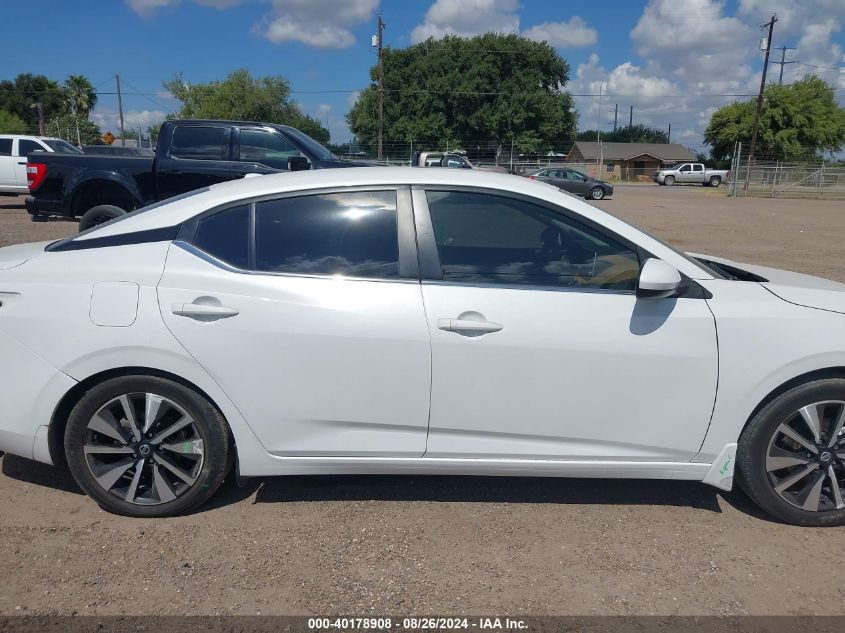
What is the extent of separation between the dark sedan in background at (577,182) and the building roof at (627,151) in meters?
47.6

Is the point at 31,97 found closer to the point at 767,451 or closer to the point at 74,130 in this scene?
the point at 74,130

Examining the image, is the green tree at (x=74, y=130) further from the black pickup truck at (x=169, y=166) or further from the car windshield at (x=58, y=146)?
the black pickup truck at (x=169, y=166)

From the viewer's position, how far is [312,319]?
2.92 metres

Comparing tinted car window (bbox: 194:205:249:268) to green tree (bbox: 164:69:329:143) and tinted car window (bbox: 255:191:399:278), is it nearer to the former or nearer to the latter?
tinted car window (bbox: 255:191:399:278)

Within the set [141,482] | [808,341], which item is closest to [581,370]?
[808,341]

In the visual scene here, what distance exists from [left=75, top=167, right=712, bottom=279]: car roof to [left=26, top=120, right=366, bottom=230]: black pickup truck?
5.71 meters

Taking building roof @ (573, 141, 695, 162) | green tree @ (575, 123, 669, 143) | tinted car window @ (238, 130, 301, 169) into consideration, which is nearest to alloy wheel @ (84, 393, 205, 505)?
tinted car window @ (238, 130, 301, 169)

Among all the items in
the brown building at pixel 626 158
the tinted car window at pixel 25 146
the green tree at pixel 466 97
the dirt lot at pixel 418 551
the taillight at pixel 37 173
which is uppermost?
the green tree at pixel 466 97

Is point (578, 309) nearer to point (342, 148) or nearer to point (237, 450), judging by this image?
point (237, 450)

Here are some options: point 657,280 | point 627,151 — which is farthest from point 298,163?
point 627,151

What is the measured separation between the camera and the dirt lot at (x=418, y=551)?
2.63 meters

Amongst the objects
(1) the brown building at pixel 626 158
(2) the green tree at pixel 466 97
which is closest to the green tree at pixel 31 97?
(2) the green tree at pixel 466 97

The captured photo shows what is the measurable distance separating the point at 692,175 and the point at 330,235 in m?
56.7

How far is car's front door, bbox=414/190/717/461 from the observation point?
2920mm
